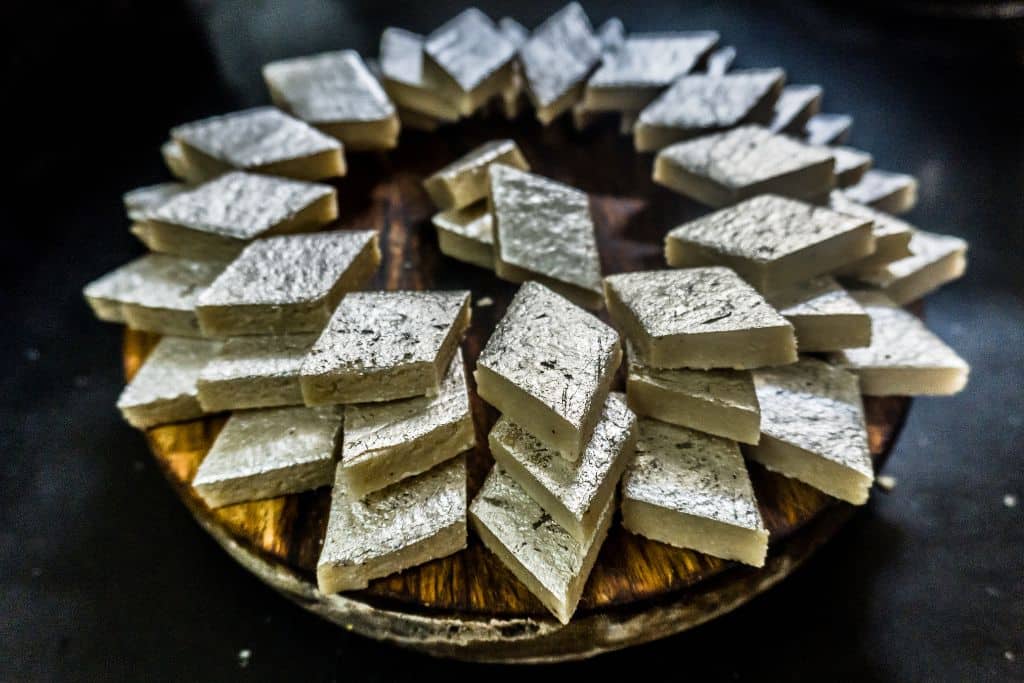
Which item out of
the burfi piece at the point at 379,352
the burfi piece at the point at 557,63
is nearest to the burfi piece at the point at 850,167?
the burfi piece at the point at 557,63

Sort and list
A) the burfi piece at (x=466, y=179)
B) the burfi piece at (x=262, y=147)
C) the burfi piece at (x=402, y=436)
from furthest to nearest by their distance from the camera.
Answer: the burfi piece at (x=262, y=147), the burfi piece at (x=466, y=179), the burfi piece at (x=402, y=436)

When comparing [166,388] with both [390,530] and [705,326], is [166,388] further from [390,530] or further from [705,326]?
[705,326]

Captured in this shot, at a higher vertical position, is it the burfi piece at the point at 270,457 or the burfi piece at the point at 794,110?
the burfi piece at the point at 794,110

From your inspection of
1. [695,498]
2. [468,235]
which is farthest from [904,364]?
[468,235]

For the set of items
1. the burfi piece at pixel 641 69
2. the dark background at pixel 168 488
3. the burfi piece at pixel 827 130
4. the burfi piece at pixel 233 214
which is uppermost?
the burfi piece at pixel 641 69

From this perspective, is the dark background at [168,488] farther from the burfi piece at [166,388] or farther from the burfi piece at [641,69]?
the burfi piece at [641,69]

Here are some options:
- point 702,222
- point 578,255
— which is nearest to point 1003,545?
point 702,222
